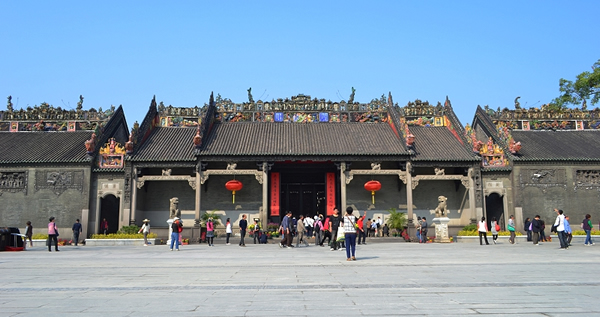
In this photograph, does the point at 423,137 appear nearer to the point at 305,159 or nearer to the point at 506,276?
the point at 305,159

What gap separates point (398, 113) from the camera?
28.7m

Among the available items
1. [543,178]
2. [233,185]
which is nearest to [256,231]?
[233,185]

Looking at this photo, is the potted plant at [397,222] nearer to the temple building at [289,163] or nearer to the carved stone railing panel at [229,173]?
the temple building at [289,163]

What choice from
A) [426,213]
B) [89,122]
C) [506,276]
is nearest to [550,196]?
[426,213]

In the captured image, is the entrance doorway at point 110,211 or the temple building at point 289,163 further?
the entrance doorway at point 110,211

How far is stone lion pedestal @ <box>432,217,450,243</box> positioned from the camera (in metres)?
23.1

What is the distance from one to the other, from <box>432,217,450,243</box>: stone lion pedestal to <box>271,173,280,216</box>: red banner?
8.60 metres

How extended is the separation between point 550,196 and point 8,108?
32.4 metres

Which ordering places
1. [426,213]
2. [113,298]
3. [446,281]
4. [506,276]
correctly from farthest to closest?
[426,213] < [506,276] < [446,281] < [113,298]

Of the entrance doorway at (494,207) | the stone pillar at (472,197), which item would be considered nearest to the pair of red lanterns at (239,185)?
the stone pillar at (472,197)

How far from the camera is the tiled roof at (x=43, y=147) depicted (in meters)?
25.7

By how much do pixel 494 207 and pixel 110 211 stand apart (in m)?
22.4

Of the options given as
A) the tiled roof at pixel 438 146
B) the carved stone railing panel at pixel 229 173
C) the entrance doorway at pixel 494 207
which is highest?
the tiled roof at pixel 438 146

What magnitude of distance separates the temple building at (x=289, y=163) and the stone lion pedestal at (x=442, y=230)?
3.35ft
